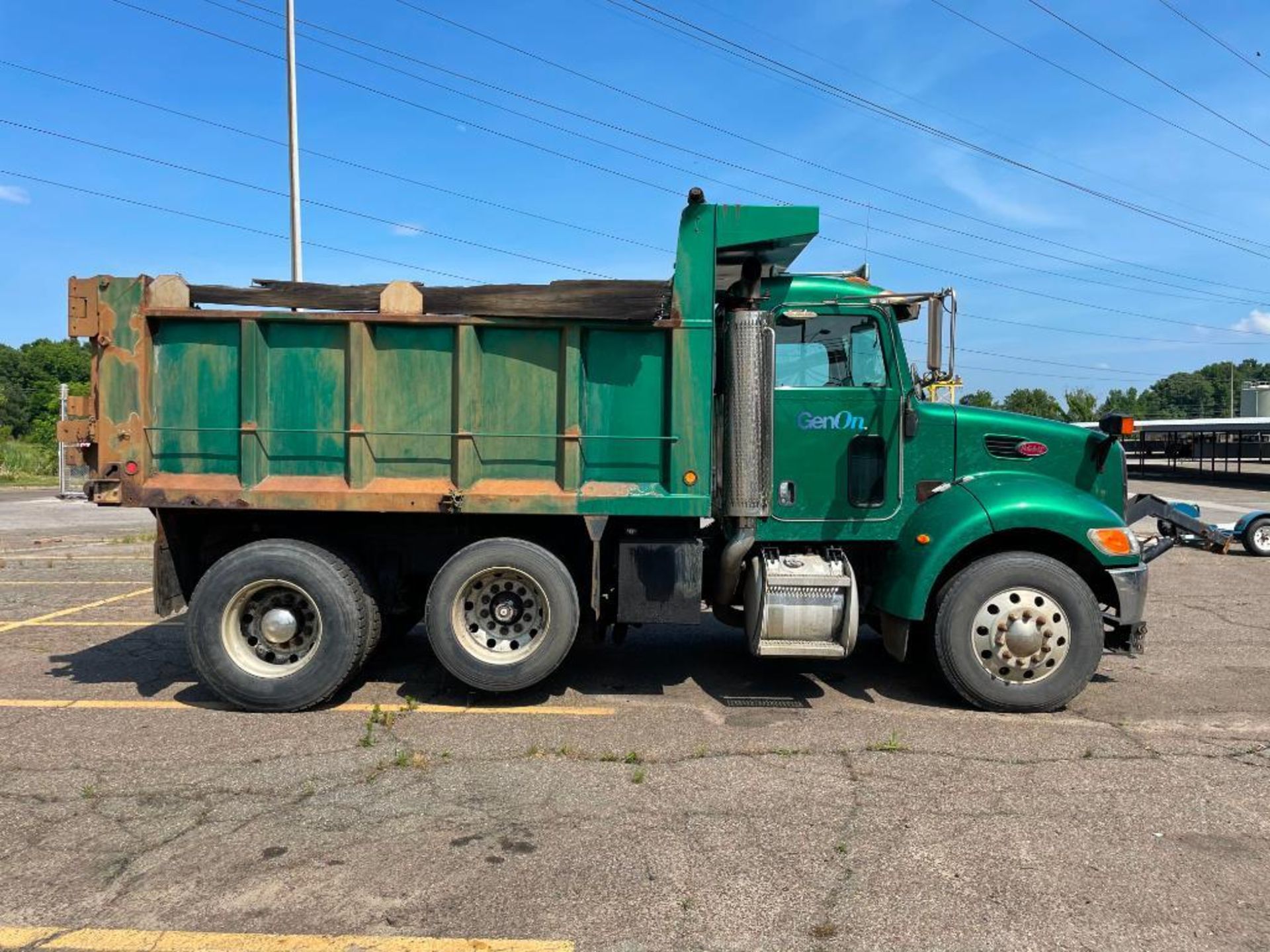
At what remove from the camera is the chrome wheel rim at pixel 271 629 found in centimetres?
530

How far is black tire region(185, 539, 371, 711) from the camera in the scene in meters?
5.25

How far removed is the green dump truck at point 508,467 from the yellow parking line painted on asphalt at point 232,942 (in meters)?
2.39

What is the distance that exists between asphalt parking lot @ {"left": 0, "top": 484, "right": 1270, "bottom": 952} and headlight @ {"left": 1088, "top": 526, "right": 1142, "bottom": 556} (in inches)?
41.5

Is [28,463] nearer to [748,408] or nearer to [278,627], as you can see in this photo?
[278,627]

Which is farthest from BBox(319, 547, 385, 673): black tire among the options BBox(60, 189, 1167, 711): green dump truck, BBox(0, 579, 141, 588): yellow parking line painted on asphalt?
BBox(0, 579, 141, 588): yellow parking line painted on asphalt

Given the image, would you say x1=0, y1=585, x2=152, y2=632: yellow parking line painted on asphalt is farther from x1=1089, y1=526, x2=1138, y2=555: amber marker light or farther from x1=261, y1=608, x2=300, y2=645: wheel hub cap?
x1=1089, y1=526, x2=1138, y2=555: amber marker light

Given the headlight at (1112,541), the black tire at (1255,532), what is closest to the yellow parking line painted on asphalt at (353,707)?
the headlight at (1112,541)

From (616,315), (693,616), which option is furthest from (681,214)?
(693,616)

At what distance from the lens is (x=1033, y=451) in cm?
576

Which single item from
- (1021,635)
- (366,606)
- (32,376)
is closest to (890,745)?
(1021,635)

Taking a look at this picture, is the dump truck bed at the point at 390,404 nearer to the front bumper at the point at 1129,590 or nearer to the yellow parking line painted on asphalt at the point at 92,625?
the front bumper at the point at 1129,590

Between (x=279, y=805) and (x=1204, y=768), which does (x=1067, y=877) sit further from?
(x=279, y=805)

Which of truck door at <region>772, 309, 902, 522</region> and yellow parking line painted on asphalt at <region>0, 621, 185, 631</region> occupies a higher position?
truck door at <region>772, 309, 902, 522</region>

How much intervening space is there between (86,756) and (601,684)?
3103 millimetres
